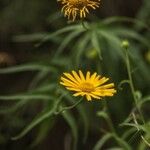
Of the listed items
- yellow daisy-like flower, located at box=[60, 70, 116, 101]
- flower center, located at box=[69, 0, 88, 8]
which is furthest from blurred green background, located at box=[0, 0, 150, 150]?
flower center, located at box=[69, 0, 88, 8]

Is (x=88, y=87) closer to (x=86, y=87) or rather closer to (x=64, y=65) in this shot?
(x=86, y=87)

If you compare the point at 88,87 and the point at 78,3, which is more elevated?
the point at 78,3

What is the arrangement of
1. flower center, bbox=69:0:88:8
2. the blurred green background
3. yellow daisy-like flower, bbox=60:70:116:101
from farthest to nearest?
the blurred green background, flower center, bbox=69:0:88:8, yellow daisy-like flower, bbox=60:70:116:101

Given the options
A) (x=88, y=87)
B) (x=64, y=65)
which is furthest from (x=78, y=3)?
(x=64, y=65)

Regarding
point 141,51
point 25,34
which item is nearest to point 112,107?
point 141,51

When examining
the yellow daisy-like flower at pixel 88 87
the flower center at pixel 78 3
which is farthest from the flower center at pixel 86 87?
the flower center at pixel 78 3

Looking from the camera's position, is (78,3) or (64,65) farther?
(64,65)

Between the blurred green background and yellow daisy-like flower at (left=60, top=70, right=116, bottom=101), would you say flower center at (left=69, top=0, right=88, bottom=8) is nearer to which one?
yellow daisy-like flower at (left=60, top=70, right=116, bottom=101)

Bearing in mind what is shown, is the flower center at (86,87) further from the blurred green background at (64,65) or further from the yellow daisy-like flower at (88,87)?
the blurred green background at (64,65)

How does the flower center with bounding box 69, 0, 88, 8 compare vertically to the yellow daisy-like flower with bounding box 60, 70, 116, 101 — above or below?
above
